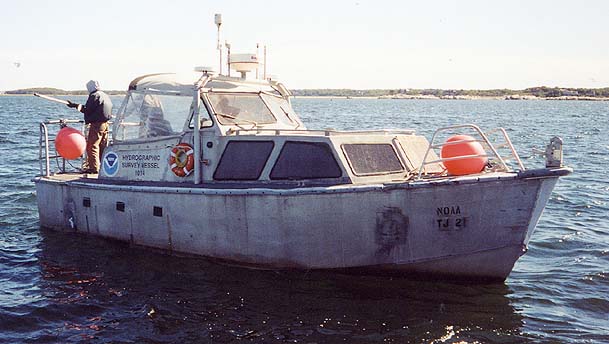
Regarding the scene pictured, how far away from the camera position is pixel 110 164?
35.7ft

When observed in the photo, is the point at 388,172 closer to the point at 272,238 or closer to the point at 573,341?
the point at 272,238

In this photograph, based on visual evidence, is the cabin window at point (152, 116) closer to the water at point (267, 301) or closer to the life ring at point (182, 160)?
the life ring at point (182, 160)

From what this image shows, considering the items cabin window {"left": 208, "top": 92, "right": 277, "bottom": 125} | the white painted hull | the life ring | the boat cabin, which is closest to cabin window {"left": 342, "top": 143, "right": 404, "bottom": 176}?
the boat cabin

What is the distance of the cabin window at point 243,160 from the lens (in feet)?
30.5

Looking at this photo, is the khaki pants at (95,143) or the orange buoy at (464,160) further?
the khaki pants at (95,143)

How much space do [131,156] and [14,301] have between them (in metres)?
3.05

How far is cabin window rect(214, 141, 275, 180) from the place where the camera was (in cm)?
929

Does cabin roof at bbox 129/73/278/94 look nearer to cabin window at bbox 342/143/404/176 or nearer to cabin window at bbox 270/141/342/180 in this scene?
cabin window at bbox 270/141/342/180

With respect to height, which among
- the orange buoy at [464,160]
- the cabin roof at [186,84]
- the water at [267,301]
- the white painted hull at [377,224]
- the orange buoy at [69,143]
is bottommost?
the water at [267,301]

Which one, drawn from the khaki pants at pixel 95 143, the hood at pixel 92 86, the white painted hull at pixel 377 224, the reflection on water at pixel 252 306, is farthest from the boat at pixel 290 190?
the hood at pixel 92 86

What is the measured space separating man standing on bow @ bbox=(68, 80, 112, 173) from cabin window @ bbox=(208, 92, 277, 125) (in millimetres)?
2703

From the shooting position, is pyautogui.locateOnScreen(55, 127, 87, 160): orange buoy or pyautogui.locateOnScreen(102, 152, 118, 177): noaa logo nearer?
pyautogui.locateOnScreen(102, 152, 118, 177): noaa logo

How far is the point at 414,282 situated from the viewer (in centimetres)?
903

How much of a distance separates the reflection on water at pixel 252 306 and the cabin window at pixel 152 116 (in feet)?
7.07
